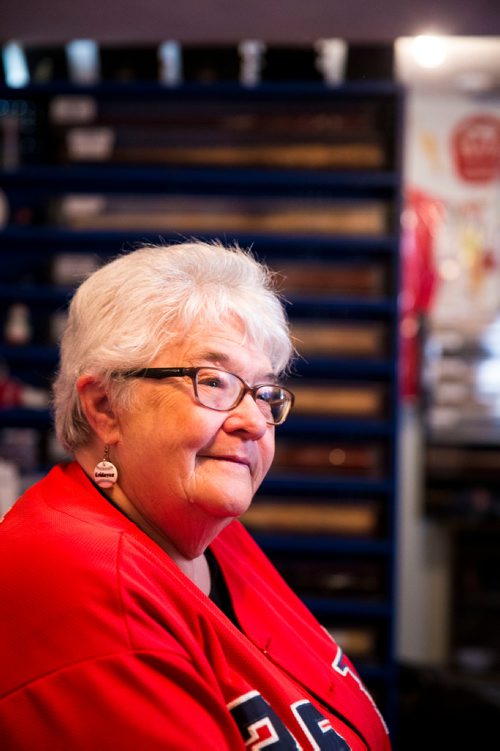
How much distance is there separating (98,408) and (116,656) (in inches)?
17.2

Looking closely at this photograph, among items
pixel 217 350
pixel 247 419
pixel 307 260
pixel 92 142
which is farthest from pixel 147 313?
pixel 92 142

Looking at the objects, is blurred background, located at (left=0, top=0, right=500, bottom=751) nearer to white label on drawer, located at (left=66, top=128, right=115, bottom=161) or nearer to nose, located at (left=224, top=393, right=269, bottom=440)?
white label on drawer, located at (left=66, top=128, right=115, bottom=161)

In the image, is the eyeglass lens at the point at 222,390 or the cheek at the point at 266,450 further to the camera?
the cheek at the point at 266,450

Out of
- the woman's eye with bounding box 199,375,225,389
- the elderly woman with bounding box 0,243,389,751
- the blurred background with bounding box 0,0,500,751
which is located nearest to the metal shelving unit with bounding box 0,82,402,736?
the blurred background with bounding box 0,0,500,751

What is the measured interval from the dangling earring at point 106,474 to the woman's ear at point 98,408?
1.5 inches

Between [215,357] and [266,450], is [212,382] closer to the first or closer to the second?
[215,357]

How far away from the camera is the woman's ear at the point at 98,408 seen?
1253 mm

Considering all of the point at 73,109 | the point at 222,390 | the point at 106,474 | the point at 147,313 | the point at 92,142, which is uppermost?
the point at 73,109

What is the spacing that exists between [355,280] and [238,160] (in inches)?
23.6

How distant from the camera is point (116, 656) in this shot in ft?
3.12

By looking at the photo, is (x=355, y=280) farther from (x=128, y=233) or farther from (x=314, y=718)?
(x=314, y=718)

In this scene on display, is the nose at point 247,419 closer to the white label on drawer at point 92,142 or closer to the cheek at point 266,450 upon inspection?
the cheek at point 266,450

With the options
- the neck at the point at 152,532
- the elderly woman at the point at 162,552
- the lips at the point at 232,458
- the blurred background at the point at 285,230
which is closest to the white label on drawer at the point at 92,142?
the blurred background at the point at 285,230

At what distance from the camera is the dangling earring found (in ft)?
4.05
